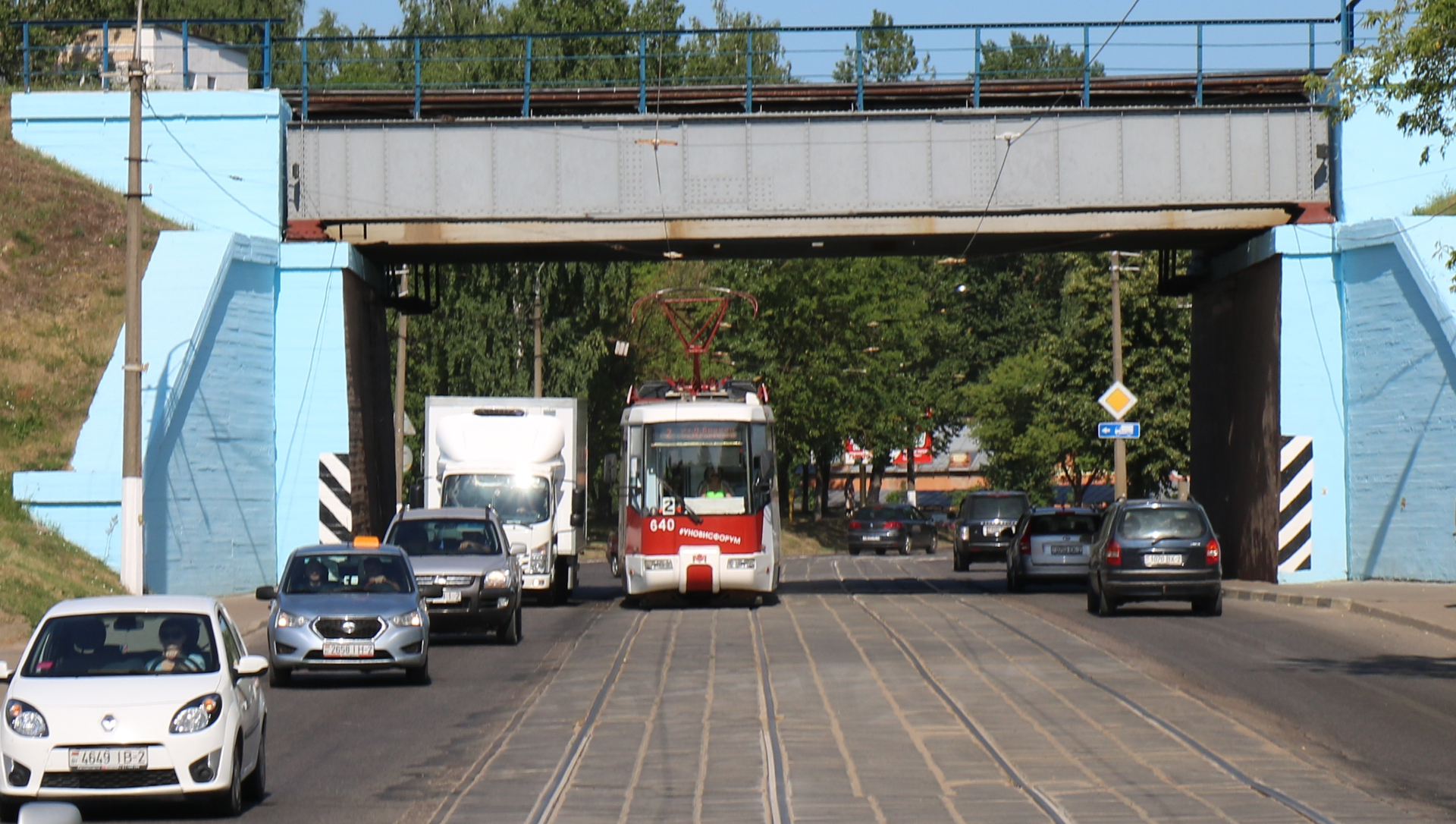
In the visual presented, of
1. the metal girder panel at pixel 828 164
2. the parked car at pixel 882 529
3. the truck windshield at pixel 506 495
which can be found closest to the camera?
the truck windshield at pixel 506 495

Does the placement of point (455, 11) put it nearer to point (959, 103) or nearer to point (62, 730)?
point (959, 103)

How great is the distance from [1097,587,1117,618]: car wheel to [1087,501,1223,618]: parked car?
48mm

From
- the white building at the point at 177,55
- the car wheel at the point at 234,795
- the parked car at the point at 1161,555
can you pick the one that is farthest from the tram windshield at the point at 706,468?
the white building at the point at 177,55

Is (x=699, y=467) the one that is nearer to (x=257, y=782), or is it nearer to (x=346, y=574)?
(x=346, y=574)

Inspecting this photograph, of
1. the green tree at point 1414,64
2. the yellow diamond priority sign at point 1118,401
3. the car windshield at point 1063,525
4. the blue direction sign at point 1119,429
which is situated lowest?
the car windshield at point 1063,525

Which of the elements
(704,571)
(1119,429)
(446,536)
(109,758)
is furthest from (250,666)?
→ (1119,429)

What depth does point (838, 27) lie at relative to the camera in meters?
30.2

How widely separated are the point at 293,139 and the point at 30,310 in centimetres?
526

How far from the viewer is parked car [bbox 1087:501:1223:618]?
24.2 meters

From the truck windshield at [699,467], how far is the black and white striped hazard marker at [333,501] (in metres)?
5.45

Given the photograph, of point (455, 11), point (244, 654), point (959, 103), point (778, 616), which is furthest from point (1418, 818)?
point (455, 11)

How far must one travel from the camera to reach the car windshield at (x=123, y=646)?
10289 millimetres

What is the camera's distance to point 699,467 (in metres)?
27.9

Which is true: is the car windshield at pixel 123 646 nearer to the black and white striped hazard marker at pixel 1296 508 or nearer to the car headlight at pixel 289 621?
the car headlight at pixel 289 621
